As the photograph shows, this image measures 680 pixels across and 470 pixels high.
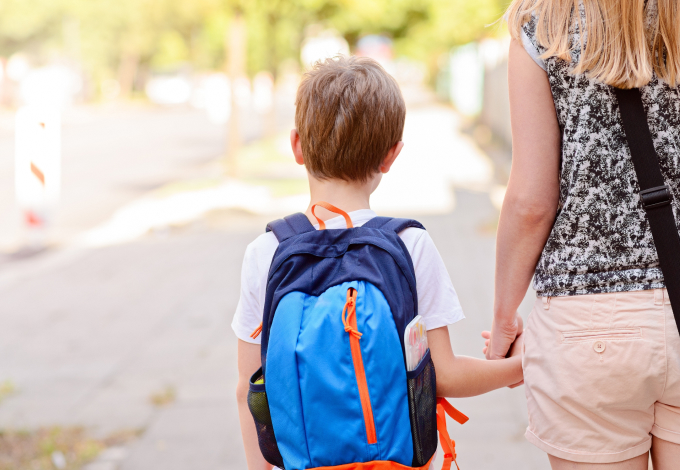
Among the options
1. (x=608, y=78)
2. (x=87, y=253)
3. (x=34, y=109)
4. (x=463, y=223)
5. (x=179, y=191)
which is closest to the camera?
(x=608, y=78)

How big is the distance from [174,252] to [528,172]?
263 inches

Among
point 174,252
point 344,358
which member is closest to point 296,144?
point 344,358

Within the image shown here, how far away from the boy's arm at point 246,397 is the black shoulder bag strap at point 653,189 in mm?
888

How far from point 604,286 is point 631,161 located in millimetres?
258

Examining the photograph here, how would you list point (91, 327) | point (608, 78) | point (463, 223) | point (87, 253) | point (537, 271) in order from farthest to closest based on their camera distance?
point (463, 223), point (87, 253), point (91, 327), point (537, 271), point (608, 78)

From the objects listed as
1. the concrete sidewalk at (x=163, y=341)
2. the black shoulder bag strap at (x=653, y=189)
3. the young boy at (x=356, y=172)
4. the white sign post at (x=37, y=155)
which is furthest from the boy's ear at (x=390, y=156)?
the white sign post at (x=37, y=155)

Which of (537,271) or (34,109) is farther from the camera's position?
(34,109)

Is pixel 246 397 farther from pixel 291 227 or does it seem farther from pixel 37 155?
pixel 37 155

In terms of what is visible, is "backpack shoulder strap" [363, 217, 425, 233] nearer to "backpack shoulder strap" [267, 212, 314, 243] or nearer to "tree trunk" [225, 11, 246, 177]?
"backpack shoulder strap" [267, 212, 314, 243]

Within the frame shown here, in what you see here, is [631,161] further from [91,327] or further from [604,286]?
[91,327]

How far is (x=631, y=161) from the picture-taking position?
1.55 m

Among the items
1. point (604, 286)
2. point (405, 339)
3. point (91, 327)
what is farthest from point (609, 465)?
point (91, 327)

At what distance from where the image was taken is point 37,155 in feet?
25.2

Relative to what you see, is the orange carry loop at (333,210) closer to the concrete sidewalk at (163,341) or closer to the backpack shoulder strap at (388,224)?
the backpack shoulder strap at (388,224)
